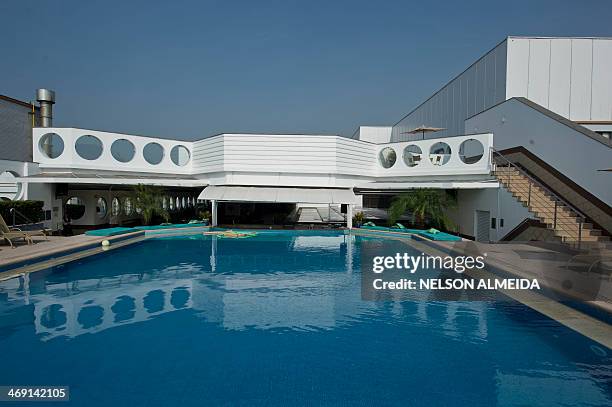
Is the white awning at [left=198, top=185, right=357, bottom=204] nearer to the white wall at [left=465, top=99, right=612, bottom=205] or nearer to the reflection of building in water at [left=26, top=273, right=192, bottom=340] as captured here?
the white wall at [left=465, top=99, right=612, bottom=205]

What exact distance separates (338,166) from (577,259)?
1410 centimetres

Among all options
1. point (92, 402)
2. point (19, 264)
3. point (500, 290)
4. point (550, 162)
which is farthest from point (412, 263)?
point (19, 264)

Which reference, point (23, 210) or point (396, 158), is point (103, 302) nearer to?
point (23, 210)

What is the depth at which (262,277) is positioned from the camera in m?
11.3

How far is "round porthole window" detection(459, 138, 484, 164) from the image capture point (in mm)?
22675

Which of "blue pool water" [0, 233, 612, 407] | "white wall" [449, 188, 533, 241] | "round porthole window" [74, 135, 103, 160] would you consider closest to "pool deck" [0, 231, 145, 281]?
"blue pool water" [0, 233, 612, 407]

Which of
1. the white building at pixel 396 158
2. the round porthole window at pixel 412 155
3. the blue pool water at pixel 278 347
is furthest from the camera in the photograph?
the round porthole window at pixel 412 155

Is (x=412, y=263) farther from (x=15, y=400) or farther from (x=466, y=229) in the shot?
(x=15, y=400)

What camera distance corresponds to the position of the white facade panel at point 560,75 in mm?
22234

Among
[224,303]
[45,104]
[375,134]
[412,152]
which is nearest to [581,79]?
[412,152]

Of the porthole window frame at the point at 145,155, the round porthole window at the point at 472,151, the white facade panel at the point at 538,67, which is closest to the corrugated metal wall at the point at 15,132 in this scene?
the porthole window frame at the point at 145,155

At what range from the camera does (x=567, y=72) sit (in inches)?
878

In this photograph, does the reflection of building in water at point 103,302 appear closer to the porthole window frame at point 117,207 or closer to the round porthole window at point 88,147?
the round porthole window at point 88,147

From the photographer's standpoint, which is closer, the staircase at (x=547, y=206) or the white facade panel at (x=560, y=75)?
the staircase at (x=547, y=206)
